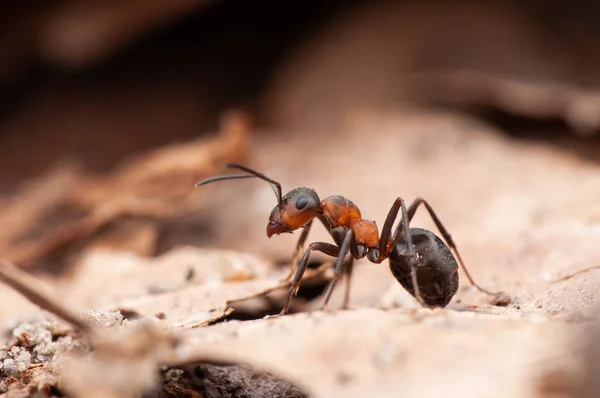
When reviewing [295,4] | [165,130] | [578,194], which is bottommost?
[578,194]

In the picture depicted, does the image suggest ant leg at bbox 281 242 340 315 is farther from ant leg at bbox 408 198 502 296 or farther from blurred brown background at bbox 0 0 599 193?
blurred brown background at bbox 0 0 599 193

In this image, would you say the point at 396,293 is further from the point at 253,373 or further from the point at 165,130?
the point at 165,130

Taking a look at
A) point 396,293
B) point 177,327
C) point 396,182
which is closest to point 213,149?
point 396,182

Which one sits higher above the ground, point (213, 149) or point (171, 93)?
point (171, 93)

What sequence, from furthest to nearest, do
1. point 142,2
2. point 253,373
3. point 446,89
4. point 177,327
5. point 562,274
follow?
A: point 142,2, point 446,89, point 562,274, point 177,327, point 253,373

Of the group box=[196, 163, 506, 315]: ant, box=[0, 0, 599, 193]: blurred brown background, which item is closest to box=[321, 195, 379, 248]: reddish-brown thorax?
box=[196, 163, 506, 315]: ant

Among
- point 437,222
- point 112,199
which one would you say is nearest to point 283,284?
point 437,222
